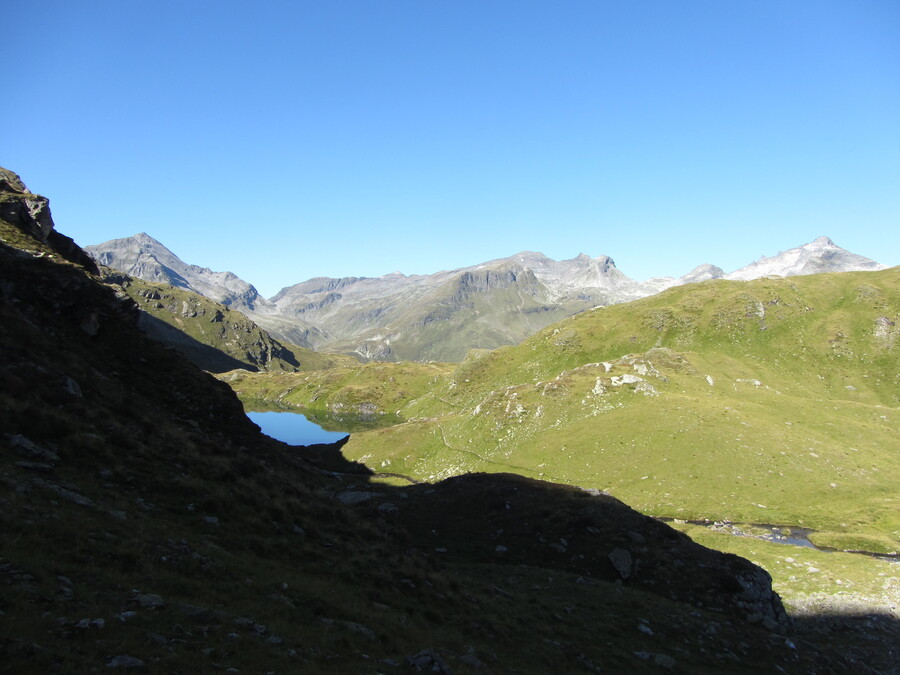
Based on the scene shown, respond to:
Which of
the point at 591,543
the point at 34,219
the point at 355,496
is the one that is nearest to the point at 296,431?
the point at 34,219

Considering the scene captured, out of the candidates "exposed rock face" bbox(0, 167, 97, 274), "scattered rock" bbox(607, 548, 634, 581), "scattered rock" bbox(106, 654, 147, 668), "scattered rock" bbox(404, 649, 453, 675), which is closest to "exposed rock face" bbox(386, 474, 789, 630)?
"scattered rock" bbox(607, 548, 634, 581)

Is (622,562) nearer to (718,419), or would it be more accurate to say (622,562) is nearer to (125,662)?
(125,662)

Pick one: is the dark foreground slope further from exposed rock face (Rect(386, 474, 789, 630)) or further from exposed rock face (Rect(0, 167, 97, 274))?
exposed rock face (Rect(0, 167, 97, 274))

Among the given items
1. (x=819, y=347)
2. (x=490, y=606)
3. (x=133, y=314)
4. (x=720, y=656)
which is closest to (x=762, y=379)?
(x=819, y=347)

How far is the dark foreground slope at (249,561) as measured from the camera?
10305 mm

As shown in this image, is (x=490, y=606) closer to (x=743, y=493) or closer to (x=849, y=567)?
(x=849, y=567)

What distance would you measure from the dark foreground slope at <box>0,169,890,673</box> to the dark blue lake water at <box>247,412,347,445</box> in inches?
4456

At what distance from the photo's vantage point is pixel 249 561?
52.5ft

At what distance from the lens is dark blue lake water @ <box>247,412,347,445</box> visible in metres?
150

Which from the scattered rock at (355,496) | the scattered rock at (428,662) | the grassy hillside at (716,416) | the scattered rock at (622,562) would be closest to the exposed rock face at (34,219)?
the scattered rock at (355,496)

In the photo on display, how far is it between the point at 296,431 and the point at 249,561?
162 meters

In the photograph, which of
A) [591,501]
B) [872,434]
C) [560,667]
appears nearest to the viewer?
[560,667]

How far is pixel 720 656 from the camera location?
73.5ft

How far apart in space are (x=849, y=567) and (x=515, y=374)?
90.9 meters
